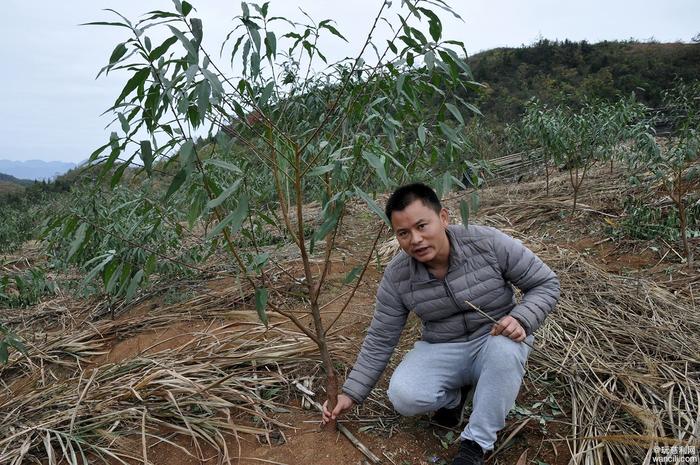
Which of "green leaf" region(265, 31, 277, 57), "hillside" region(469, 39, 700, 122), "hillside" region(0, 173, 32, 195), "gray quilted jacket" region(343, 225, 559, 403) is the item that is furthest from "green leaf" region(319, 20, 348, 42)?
"hillside" region(0, 173, 32, 195)

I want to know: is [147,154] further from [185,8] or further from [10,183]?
[10,183]

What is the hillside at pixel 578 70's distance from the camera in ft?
50.0

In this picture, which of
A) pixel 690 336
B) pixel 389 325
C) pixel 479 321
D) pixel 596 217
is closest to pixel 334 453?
pixel 389 325

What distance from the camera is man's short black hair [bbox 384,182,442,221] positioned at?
157 centimetres

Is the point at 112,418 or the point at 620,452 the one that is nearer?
the point at 620,452

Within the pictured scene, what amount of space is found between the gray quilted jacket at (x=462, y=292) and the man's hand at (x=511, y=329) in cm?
6

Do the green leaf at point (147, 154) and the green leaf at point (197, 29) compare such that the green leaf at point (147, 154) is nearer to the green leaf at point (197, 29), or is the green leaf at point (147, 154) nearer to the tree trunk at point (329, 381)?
the green leaf at point (197, 29)

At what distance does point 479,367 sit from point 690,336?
4.40 ft

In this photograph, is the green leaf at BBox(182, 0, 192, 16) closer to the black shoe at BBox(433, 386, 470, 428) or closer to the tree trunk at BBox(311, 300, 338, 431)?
the tree trunk at BBox(311, 300, 338, 431)

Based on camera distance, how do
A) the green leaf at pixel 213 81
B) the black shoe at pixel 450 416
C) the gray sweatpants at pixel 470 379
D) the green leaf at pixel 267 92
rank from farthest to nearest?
the black shoe at pixel 450 416
the gray sweatpants at pixel 470 379
the green leaf at pixel 267 92
the green leaf at pixel 213 81

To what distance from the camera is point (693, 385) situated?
1.78 metres

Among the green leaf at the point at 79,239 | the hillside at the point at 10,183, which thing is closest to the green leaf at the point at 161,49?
the green leaf at the point at 79,239

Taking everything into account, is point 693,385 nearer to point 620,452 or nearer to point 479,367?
point 620,452

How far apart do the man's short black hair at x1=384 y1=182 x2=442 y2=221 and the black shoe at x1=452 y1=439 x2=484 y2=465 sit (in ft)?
2.65
